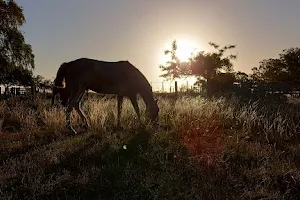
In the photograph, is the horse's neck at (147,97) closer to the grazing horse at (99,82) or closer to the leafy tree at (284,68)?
the grazing horse at (99,82)

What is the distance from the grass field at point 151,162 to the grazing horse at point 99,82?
992mm

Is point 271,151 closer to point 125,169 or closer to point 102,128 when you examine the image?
point 125,169

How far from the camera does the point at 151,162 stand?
5652 millimetres

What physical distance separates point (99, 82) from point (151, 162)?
15.5 feet

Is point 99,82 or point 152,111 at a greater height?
point 99,82

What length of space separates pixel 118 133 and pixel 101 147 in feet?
5.26

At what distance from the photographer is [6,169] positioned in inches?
205

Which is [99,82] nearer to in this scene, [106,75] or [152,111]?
[106,75]

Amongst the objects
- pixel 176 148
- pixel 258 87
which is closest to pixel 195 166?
pixel 176 148

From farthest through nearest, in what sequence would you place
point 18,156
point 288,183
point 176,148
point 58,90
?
point 58,90
point 176,148
point 18,156
point 288,183

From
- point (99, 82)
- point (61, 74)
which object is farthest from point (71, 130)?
point (61, 74)

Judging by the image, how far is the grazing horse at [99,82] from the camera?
9461mm

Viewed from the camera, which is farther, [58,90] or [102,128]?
[58,90]

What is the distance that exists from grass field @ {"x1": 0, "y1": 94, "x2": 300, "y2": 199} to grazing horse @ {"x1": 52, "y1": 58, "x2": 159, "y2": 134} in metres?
0.99
